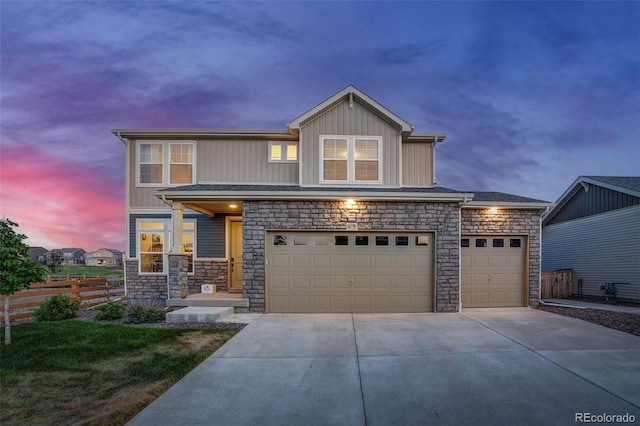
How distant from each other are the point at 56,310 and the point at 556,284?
19.2 metres

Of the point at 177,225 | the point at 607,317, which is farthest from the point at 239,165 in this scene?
the point at 607,317

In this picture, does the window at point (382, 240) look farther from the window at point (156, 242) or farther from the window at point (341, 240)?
the window at point (156, 242)

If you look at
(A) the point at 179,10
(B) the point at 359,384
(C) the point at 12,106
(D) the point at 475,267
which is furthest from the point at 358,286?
(C) the point at 12,106

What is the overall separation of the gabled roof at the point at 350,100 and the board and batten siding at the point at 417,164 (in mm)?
1438

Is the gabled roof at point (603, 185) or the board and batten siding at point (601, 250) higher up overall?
the gabled roof at point (603, 185)

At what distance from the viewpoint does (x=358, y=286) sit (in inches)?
413

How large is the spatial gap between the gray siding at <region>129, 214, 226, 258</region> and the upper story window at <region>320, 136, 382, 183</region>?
180 inches

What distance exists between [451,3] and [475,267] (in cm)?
1042

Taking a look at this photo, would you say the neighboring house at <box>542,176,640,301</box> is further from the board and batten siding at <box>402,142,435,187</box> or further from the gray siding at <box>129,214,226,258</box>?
the gray siding at <box>129,214,226,258</box>

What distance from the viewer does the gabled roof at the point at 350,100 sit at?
12.3 metres

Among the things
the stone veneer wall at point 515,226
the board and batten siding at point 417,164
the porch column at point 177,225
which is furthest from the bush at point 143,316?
the board and batten siding at point 417,164

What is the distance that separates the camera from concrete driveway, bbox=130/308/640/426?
157 inches

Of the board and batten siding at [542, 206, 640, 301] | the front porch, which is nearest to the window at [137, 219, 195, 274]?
the front porch

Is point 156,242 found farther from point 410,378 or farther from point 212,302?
point 410,378
